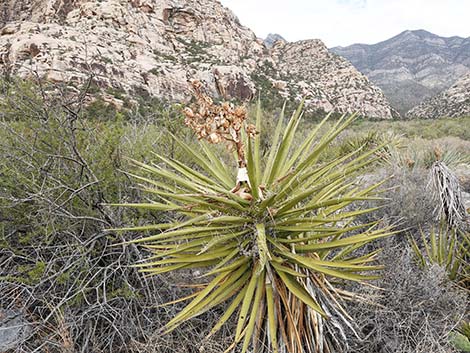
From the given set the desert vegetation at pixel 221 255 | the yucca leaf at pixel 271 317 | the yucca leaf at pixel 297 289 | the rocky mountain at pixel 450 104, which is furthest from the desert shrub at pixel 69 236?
the rocky mountain at pixel 450 104

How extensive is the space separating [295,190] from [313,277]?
2.09 ft

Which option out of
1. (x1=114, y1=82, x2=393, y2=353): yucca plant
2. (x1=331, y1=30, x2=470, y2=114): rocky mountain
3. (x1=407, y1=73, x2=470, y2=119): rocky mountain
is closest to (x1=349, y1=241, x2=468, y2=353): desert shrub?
(x1=114, y1=82, x2=393, y2=353): yucca plant

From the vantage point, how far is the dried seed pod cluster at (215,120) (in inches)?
72.2

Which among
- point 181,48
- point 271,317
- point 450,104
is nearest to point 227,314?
point 271,317

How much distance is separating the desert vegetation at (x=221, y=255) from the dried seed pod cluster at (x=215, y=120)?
20mm

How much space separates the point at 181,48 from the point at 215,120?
39.7 m

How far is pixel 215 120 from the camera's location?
184 cm

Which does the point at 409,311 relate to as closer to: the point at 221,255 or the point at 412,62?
the point at 221,255

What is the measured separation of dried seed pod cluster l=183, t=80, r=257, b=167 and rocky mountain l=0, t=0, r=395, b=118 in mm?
18889

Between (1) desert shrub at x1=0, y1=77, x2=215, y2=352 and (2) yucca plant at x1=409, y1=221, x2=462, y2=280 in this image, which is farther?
(2) yucca plant at x1=409, y1=221, x2=462, y2=280

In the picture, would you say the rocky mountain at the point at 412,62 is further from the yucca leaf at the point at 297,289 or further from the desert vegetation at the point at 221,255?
the yucca leaf at the point at 297,289

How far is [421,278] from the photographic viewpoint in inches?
115

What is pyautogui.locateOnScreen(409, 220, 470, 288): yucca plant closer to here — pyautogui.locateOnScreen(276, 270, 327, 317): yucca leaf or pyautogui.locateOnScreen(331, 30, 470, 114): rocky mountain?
pyautogui.locateOnScreen(276, 270, 327, 317): yucca leaf

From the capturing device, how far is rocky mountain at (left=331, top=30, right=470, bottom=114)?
78938 mm
